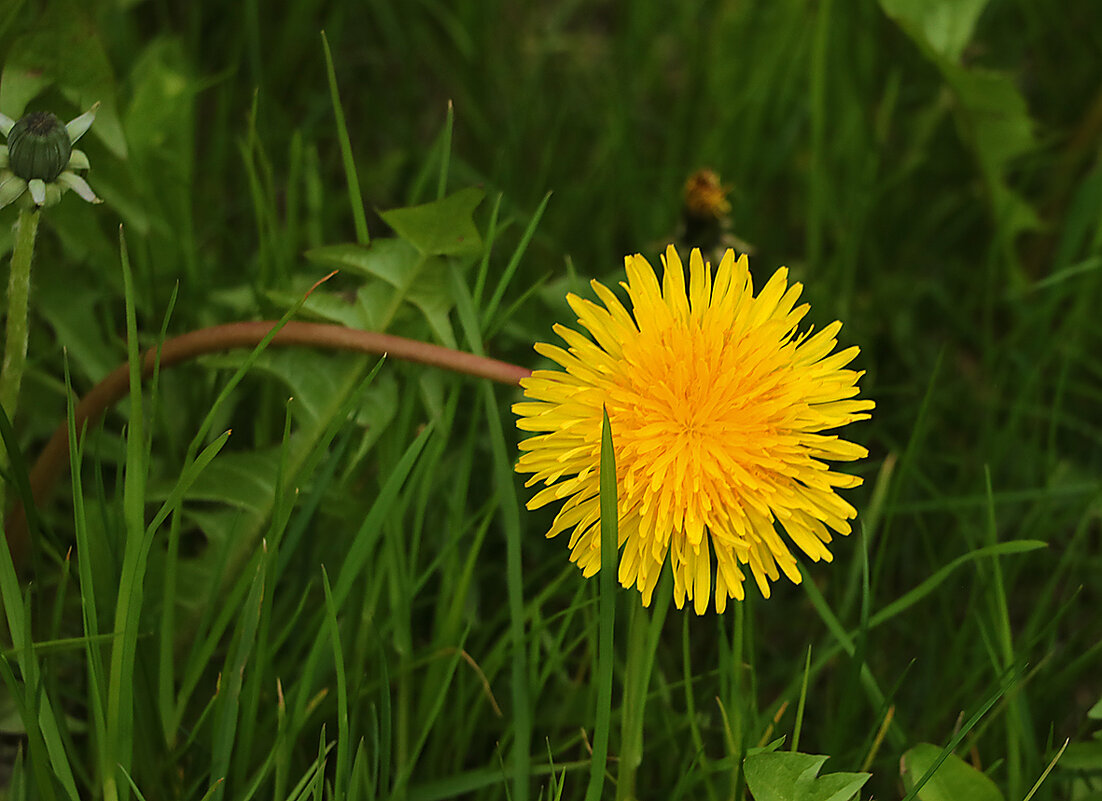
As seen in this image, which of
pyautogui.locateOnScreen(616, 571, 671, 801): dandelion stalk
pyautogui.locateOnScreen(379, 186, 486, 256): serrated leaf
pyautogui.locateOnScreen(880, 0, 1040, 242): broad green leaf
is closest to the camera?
pyautogui.locateOnScreen(616, 571, 671, 801): dandelion stalk

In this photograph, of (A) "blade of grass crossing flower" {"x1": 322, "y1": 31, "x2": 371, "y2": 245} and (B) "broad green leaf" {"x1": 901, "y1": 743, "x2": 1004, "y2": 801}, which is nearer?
(B) "broad green leaf" {"x1": 901, "y1": 743, "x2": 1004, "y2": 801}

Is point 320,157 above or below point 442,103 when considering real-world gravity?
below

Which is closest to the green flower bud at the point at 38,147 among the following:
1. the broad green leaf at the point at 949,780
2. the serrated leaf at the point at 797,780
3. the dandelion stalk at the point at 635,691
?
the dandelion stalk at the point at 635,691

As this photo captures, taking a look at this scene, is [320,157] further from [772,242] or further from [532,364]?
[772,242]

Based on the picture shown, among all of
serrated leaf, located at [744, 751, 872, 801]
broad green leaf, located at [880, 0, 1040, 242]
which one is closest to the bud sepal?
serrated leaf, located at [744, 751, 872, 801]

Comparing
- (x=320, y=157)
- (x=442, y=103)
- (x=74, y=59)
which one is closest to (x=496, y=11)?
(x=442, y=103)

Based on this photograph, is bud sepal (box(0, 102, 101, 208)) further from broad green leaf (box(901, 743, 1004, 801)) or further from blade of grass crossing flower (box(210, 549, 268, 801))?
broad green leaf (box(901, 743, 1004, 801))

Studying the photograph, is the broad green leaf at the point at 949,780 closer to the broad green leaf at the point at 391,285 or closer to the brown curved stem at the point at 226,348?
the brown curved stem at the point at 226,348
